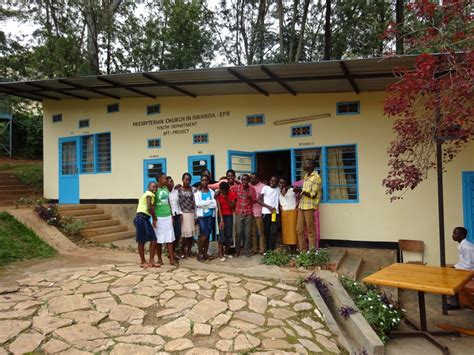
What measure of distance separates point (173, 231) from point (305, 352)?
3.16 meters

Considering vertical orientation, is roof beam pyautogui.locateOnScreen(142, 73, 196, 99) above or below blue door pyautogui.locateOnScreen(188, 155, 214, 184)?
above

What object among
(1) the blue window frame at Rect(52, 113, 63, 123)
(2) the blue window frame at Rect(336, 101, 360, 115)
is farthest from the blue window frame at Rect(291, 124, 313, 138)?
(1) the blue window frame at Rect(52, 113, 63, 123)

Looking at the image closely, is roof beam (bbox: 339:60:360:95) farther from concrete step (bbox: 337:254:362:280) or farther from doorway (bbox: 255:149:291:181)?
concrete step (bbox: 337:254:362:280)

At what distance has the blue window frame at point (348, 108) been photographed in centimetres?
806

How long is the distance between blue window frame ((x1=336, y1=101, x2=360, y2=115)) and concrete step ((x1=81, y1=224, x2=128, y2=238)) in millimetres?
6255

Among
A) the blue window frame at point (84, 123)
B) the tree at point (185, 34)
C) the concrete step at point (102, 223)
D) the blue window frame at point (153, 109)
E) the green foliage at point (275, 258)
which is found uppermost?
the tree at point (185, 34)

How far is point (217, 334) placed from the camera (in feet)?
13.7

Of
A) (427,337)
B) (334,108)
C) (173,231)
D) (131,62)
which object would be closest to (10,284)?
(173,231)

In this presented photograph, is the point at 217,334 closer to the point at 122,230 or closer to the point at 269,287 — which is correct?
the point at 269,287

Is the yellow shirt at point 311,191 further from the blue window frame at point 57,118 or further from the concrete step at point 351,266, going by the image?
the blue window frame at point 57,118

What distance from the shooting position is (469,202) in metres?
7.16

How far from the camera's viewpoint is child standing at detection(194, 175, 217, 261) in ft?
21.9

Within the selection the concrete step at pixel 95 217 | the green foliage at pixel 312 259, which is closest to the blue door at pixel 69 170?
the concrete step at pixel 95 217

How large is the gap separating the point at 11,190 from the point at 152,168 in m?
5.34
